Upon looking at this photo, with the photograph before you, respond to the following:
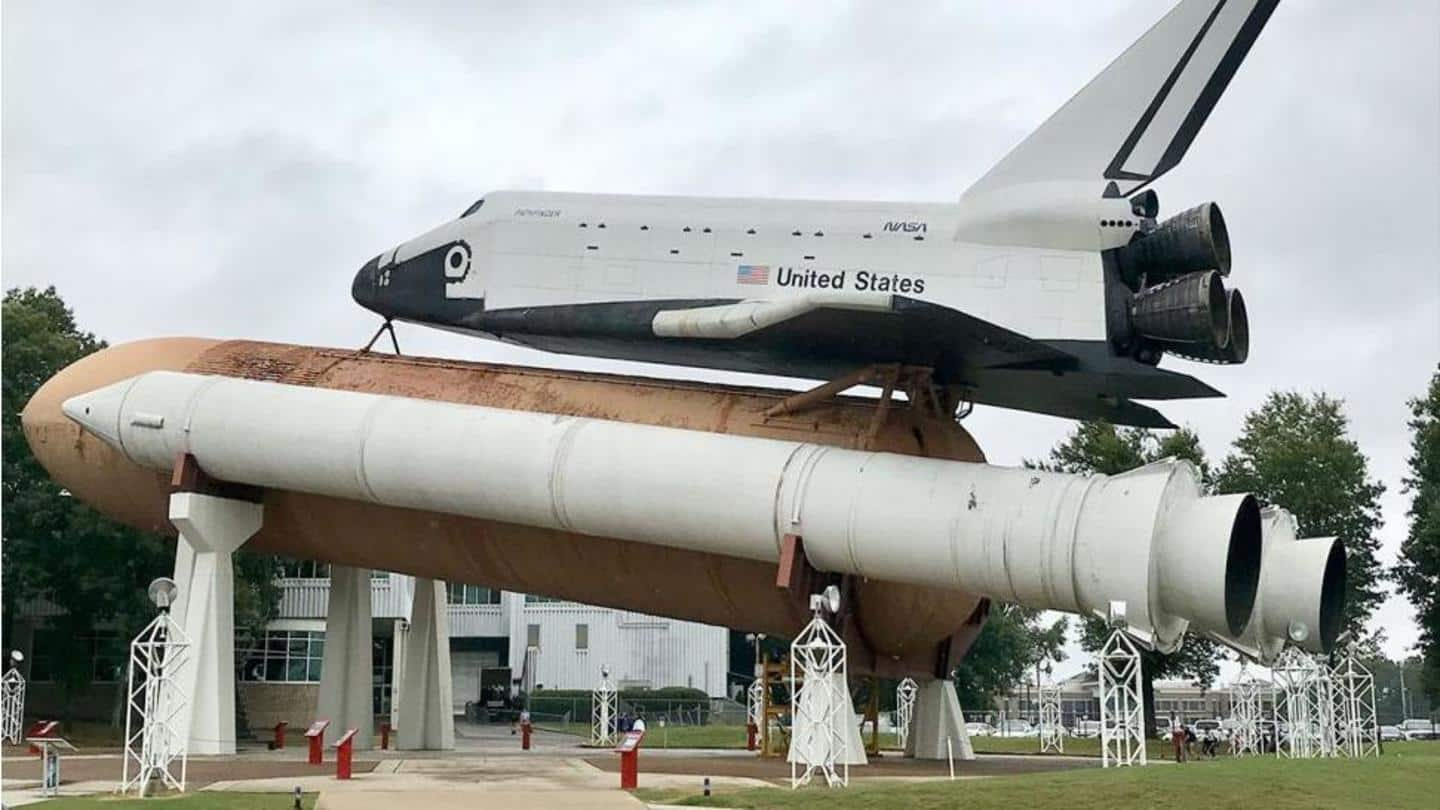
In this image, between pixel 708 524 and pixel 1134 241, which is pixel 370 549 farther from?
pixel 1134 241

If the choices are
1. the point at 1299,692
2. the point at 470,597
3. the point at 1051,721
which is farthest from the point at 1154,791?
the point at 470,597

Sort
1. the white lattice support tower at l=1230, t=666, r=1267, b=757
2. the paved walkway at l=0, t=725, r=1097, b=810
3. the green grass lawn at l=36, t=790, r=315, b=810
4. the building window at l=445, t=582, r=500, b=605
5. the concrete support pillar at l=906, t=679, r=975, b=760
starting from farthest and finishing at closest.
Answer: the building window at l=445, t=582, r=500, b=605, the white lattice support tower at l=1230, t=666, r=1267, b=757, the concrete support pillar at l=906, t=679, r=975, b=760, the green grass lawn at l=36, t=790, r=315, b=810, the paved walkway at l=0, t=725, r=1097, b=810

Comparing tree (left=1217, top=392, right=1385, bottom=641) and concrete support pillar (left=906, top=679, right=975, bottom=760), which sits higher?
tree (left=1217, top=392, right=1385, bottom=641)

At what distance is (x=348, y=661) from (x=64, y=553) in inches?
606

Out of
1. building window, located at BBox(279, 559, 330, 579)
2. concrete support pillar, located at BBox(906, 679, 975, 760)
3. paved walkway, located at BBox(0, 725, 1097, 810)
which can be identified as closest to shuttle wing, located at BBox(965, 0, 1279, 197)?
paved walkway, located at BBox(0, 725, 1097, 810)

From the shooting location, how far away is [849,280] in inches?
718

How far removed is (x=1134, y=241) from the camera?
16984mm

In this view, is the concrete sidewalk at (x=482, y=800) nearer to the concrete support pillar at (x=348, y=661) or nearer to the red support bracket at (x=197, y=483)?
the red support bracket at (x=197, y=483)

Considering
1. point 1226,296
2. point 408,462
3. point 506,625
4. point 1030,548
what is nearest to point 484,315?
point 408,462

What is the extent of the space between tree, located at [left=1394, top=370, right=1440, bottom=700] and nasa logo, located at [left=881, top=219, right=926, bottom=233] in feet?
102

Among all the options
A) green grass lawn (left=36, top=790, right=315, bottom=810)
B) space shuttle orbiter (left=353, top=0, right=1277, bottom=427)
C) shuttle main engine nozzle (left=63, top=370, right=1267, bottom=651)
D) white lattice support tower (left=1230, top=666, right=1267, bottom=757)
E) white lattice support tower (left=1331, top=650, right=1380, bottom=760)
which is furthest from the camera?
white lattice support tower (left=1230, top=666, right=1267, bottom=757)

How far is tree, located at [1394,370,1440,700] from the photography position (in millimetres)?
43094

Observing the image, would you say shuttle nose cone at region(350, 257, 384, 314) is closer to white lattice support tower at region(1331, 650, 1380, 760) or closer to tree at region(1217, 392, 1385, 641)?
white lattice support tower at region(1331, 650, 1380, 760)

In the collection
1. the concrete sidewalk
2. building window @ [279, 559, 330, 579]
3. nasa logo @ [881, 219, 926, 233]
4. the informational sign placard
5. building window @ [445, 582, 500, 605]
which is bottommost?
the concrete sidewalk
